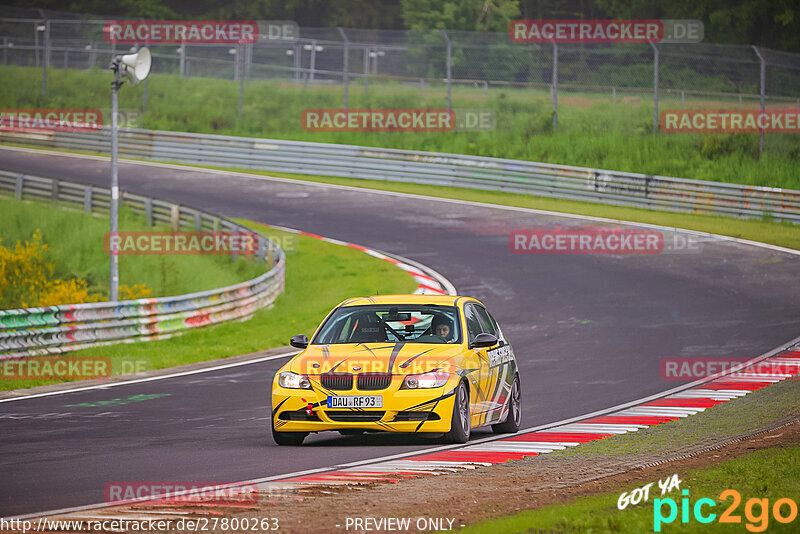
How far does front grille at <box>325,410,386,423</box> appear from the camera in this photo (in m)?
10.6

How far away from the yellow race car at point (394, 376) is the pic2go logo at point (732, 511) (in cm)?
337

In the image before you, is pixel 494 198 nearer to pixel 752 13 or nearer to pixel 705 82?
pixel 705 82

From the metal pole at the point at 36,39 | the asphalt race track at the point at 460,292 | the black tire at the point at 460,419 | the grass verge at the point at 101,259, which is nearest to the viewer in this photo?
the asphalt race track at the point at 460,292

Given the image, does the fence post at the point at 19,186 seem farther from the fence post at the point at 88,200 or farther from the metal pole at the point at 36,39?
the metal pole at the point at 36,39

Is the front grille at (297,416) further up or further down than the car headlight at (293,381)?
further down

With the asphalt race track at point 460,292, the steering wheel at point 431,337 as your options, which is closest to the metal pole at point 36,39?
the asphalt race track at point 460,292

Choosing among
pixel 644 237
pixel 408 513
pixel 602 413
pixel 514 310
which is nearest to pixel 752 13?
pixel 644 237

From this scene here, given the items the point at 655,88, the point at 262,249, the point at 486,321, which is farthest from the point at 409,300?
the point at 655,88

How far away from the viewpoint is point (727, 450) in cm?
1007

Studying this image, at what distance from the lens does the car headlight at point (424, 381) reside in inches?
417

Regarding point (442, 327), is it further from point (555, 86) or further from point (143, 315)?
point (555, 86)

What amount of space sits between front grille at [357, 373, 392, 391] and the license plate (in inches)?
3.6

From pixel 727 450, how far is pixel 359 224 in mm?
23441

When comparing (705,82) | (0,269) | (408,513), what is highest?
(705,82)
